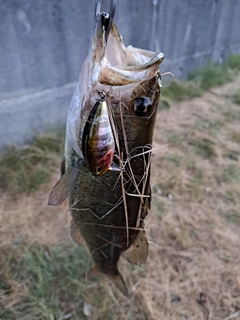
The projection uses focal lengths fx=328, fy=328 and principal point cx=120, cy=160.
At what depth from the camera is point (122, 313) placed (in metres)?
2.11

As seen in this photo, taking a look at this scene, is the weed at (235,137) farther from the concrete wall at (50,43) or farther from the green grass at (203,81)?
the concrete wall at (50,43)

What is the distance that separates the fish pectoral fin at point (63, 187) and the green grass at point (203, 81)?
3221 mm

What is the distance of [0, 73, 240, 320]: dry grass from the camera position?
84.0 inches

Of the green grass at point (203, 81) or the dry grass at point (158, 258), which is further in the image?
the green grass at point (203, 81)

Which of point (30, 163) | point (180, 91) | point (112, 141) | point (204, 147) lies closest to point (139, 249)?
point (112, 141)

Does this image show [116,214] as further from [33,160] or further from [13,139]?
[13,139]

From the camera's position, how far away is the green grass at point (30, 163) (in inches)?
115

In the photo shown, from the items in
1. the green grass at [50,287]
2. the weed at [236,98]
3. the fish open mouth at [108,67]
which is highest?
the fish open mouth at [108,67]

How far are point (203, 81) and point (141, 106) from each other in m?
4.23

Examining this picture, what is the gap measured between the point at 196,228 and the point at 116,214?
142 centimetres

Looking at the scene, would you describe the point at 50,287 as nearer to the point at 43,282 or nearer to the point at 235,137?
the point at 43,282

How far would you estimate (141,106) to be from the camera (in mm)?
1217

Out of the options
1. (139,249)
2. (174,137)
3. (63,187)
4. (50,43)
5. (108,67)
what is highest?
(108,67)

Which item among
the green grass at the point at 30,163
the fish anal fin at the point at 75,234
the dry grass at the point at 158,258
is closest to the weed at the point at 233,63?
the dry grass at the point at 158,258
